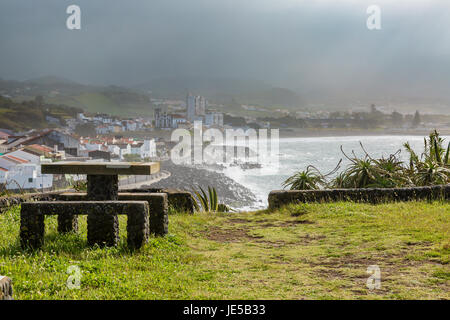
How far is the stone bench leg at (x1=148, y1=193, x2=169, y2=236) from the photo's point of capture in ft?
19.8

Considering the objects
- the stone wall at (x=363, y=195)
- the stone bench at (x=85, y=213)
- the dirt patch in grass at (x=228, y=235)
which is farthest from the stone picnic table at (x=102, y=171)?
the stone wall at (x=363, y=195)

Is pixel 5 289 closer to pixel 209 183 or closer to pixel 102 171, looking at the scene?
pixel 102 171

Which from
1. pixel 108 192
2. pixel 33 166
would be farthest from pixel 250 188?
pixel 108 192

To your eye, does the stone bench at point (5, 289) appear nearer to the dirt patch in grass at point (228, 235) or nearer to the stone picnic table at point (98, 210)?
the stone picnic table at point (98, 210)

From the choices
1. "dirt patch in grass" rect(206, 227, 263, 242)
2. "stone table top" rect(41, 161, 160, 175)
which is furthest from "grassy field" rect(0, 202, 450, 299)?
"stone table top" rect(41, 161, 160, 175)

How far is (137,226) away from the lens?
514 centimetres

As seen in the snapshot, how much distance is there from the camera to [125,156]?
85.1 metres

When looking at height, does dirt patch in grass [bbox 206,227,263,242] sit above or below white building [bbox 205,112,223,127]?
below

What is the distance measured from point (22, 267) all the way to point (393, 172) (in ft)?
31.7

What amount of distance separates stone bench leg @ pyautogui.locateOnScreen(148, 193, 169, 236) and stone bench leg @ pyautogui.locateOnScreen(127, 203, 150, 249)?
84 cm

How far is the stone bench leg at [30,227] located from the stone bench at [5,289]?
2.45 meters

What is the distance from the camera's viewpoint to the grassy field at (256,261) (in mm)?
3654

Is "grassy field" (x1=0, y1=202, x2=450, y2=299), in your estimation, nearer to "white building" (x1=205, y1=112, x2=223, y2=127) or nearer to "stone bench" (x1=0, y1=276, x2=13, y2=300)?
"stone bench" (x1=0, y1=276, x2=13, y2=300)

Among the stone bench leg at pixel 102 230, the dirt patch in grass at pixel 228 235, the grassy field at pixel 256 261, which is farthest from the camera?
the dirt patch in grass at pixel 228 235
